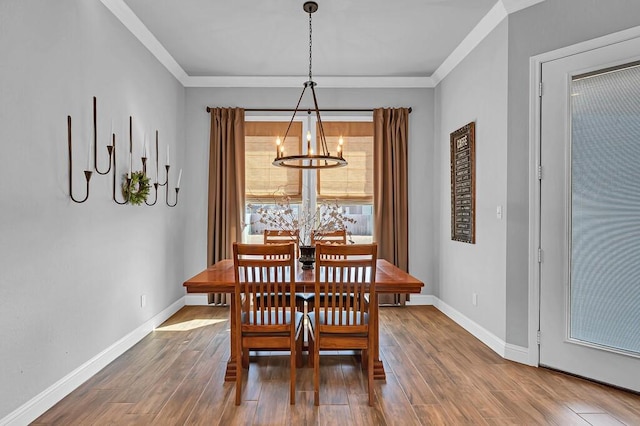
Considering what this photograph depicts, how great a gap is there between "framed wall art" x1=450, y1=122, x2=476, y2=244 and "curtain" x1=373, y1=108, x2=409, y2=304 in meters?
0.69

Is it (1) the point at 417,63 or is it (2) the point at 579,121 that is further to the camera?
(1) the point at 417,63

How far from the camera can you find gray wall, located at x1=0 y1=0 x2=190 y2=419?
85.3 inches

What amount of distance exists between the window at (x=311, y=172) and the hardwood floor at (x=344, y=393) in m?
2.11

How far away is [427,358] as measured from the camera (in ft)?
10.9

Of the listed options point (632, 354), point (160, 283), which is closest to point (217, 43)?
point (160, 283)

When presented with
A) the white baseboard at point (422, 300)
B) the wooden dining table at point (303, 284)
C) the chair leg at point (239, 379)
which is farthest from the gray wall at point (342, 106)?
the chair leg at point (239, 379)

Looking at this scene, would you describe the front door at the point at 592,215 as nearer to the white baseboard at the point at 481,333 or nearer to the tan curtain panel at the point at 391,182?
the white baseboard at the point at 481,333

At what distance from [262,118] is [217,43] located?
123cm

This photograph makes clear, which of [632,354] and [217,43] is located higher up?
[217,43]

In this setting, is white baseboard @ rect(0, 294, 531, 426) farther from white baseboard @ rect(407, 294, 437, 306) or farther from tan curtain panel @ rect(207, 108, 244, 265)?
tan curtain panel @ rect(207, 108, 244, 265)

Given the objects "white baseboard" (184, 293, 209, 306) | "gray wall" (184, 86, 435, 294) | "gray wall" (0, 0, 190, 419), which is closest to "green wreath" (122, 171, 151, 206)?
"gray wall" (0, 0, 190, 419)

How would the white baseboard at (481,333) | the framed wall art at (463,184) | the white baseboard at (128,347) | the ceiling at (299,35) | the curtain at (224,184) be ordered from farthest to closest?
the curtain at (224,184)
the framed wall art at (463,184)
the ceiling at (299,35)
the white baseboard at (481,333)
the white baseboard at (128,347)

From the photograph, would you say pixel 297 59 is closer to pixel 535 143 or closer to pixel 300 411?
pixel 535 143

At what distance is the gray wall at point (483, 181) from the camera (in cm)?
342
